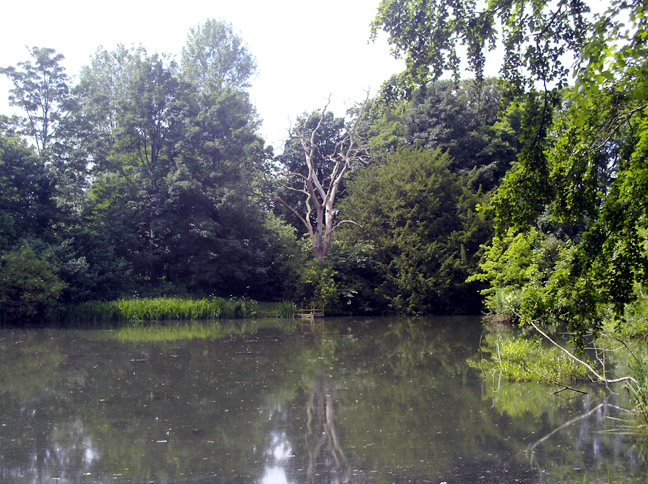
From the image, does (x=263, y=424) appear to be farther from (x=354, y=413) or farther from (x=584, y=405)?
(x=584, y=405)

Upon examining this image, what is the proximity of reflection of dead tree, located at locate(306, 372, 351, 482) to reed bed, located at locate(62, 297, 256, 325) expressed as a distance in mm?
13805

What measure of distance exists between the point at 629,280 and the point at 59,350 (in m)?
13.3

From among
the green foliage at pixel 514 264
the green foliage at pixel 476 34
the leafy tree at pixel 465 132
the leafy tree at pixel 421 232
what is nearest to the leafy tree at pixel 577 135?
the green foliage at pixel 476 34

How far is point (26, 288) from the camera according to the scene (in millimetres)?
20531

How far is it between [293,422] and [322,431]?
0.64 m

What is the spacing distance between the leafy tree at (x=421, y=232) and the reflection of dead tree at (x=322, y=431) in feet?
55.9

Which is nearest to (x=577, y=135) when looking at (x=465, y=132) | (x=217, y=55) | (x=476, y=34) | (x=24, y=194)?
(x=476, y=34)

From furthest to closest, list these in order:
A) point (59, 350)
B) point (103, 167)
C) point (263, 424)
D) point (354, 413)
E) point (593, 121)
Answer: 1. point (103, 167)
2. point (59, 350)
3. point (354, 413)
4. point (263, 424)
5. point (593, 121)

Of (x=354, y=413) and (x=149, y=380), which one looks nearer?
(x=354, y=413)

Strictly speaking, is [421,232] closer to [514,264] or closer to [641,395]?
[514,264]

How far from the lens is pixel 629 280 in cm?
496

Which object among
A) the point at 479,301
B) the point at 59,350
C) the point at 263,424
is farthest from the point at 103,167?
the point at 263,424

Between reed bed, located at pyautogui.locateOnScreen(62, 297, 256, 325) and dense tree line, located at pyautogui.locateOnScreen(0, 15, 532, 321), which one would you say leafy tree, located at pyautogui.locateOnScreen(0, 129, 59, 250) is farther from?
reed bed, located at pyautogui.locateOnScreen(62, 297, 256, 325)

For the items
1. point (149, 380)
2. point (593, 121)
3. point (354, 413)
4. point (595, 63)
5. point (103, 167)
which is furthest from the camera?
point (103, 167)
